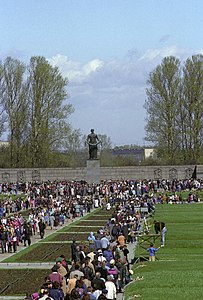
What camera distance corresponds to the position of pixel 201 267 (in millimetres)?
22328

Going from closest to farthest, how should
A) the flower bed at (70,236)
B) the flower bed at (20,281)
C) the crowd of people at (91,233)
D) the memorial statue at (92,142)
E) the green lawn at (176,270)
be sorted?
the crowd of people at (91,233) < the green lawn at (176,270) < the flower bed at (20,281) < the flower bed at (70,236) < the memorial statue at (92,142)

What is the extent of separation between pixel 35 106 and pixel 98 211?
2948 cm

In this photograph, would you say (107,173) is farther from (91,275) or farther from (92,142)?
(91,275)

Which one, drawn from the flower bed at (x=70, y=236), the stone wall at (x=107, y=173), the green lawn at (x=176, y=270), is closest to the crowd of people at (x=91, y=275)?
the green lawn at (x=176, y=270)

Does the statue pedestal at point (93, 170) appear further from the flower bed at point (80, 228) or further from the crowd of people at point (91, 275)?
the crowd of people at point (91, 275)

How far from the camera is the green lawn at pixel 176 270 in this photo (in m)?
18.5

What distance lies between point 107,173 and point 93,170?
33.3 feet

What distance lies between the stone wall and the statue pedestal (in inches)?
305

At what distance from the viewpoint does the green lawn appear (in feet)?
60.8

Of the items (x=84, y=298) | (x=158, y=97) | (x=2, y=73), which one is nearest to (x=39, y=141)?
(x=2, y=73)

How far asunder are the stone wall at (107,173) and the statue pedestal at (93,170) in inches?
305

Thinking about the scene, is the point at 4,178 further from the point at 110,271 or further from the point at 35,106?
the point at 110,271

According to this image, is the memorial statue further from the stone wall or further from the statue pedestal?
the stone wall

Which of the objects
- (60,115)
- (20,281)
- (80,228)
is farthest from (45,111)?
(20,281)
